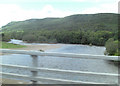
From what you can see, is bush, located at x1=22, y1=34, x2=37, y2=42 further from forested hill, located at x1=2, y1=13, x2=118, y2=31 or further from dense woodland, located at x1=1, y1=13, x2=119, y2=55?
forested hill, located at x1=2, y1=13, x2=118, y2=31

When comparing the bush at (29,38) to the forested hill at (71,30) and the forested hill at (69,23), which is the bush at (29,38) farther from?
the forested hill at (69,23)

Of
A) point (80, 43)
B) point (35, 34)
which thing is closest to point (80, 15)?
point (80, 43)

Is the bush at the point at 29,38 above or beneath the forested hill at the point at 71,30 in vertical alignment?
beneath

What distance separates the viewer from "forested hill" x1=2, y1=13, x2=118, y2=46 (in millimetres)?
2656

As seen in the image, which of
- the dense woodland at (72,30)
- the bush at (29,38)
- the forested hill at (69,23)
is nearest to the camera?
the dense woodland at (72,30)

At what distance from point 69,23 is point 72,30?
50 cm

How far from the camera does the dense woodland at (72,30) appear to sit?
8.59ft

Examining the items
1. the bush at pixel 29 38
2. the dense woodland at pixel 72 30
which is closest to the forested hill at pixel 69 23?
the dense woodland at pixel 72 30

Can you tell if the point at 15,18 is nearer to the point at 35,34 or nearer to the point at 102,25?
the point at 35,34

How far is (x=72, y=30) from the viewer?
3025 millimetres

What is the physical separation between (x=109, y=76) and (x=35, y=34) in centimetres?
179

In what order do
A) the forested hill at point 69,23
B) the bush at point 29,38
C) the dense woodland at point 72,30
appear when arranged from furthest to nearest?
1. the forested hill at point 69,23
2. the bush at point 29,38
3. the dense woodland at point 72,30

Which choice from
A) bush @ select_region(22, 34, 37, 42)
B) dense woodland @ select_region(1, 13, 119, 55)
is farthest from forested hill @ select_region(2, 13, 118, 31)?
bush @ select_region(22, 34, 37, 42)

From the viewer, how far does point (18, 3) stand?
9.37 feet
